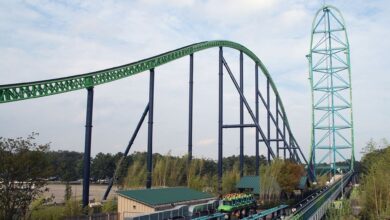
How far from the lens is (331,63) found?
63.7 meters

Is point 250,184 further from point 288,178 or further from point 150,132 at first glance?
point 150,132

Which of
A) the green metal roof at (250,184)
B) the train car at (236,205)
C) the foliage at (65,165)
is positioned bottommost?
the train car at (236,205)

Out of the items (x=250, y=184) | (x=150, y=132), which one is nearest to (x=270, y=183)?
(x=250, y=184)

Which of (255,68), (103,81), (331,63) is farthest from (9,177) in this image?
(331,63)

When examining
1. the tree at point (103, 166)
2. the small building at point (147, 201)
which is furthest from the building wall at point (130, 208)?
the tree at point (103, 166)

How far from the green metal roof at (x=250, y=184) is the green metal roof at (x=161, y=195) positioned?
1176cm

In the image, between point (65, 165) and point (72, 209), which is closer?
point (72, 209)

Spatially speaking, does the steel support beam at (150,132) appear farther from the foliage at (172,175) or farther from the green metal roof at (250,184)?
the green metal roof at (250,184)

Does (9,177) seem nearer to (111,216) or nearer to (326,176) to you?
(111,216)

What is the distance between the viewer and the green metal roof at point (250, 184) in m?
39.7

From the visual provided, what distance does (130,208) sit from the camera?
2206 cm

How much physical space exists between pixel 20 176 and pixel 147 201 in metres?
7.31

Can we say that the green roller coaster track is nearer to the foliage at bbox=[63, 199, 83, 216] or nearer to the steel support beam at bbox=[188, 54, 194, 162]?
the steel support beam at bbox=[188, 54, 194, 162]

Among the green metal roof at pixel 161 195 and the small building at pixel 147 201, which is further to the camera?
the green metal roof at pixel 161 195
